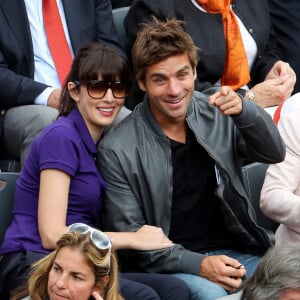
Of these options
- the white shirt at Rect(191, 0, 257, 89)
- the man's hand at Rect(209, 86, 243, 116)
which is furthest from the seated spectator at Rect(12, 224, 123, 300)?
the white shirt at Rect(191, 0, 257, 89)

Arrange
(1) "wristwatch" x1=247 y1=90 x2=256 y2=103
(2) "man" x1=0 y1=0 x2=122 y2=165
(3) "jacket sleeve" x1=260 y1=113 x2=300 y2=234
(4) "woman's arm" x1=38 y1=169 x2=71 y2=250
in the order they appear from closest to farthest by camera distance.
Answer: (4) "woman's arm" x1=38 y1=169 x2=71 y2=250, (3) "jacket sleeve" x1=260 y1=113 x2=300 y2=234, (2) "man" x1=0 y1=0 x2=122 y2=165, (1) "wristwatch" x1=247 y1=90 x2=256 y2=103

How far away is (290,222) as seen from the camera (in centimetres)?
482

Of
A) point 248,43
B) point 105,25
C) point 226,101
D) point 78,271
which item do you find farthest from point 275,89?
point 78,271

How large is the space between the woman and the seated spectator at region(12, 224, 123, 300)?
0.88ft

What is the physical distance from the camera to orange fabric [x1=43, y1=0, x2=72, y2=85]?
5.59m

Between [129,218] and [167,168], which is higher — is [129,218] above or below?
below

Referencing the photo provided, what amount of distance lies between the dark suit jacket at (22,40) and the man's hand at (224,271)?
4.49ft

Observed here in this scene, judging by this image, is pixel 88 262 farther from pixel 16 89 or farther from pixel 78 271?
pixel 16 89

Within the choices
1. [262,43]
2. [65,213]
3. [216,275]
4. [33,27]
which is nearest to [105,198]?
[65,213]

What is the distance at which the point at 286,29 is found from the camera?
21.9ft

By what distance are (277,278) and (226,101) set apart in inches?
38.2

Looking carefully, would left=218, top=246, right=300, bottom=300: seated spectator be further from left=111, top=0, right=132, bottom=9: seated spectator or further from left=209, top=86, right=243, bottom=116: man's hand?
left=111, top=0, right=132, bottom=9: seated spectator

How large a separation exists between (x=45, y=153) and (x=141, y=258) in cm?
61

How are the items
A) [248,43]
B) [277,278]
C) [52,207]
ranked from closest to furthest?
[277,278] < [52,207] < [248,43]
